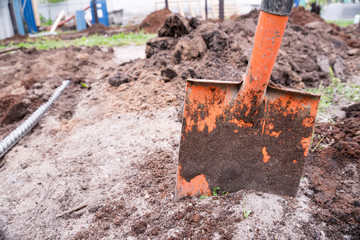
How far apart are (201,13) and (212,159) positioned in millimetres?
12727

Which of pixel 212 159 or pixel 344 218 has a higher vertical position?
pixel 212 159

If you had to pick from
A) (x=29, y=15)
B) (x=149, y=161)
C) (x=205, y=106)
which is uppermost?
(x=29, y=15)

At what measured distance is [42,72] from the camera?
14.2ft

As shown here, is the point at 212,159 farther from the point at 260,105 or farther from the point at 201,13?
the point at 201,13

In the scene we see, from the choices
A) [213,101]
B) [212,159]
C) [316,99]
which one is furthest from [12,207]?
[316,99]

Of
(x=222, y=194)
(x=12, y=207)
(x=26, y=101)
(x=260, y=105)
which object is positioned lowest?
(x=12, y=207)

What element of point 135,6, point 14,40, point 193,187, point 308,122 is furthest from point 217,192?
point 135,6

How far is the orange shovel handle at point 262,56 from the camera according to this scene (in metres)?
1.35

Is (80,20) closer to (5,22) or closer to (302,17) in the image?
(5,22)

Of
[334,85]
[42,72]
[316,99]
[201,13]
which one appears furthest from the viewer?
[201,13]

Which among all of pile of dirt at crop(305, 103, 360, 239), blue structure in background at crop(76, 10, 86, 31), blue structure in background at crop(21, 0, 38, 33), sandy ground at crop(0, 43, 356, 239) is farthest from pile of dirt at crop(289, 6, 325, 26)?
blue structure in background at crop(21, 0, 38, 33)

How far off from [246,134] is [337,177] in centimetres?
87

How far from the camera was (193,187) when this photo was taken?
170 cm

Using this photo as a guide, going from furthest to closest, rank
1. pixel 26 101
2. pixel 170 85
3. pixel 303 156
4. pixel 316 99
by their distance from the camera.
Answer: pixel 26 101 → pixel 170 85 → pixel 303 156 → pixel 316 99
